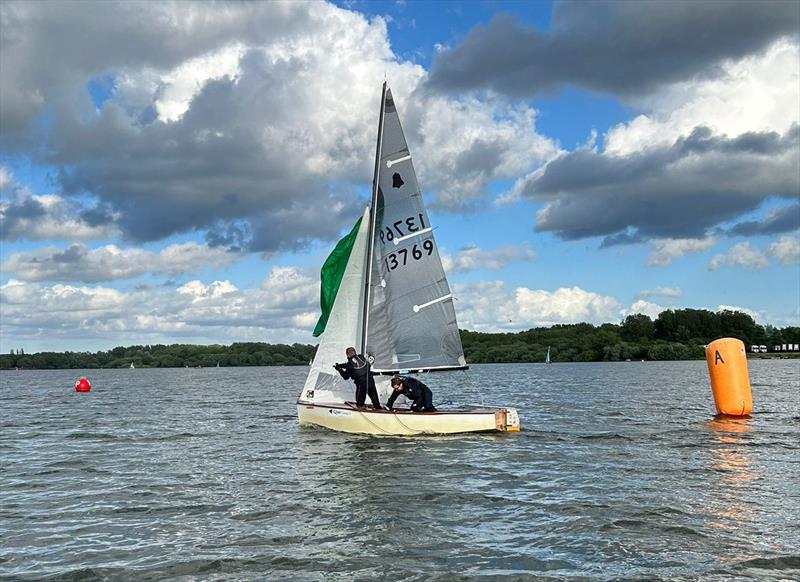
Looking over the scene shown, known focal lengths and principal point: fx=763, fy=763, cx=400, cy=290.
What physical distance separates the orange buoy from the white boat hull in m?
9.41

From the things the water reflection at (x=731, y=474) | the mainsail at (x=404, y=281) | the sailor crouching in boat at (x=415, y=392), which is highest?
the mainsail at (x=404, y=281)

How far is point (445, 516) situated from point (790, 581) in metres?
5.60

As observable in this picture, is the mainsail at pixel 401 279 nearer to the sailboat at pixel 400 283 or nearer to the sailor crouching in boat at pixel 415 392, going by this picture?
the sailboat at pixel 400 283

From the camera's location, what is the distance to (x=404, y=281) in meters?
24.2

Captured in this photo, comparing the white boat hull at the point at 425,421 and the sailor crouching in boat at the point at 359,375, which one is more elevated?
the sailor crouching in boat at the point at 359,375

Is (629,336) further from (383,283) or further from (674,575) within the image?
(674,575)

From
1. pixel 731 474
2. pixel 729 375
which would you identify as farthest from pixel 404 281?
pixel 729 375

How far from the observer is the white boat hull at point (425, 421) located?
2241cm

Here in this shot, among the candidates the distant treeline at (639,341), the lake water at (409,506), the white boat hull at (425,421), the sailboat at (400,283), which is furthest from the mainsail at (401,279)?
the distant treeline at (639,341)

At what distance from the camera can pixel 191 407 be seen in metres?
45.9

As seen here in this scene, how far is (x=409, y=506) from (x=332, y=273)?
12965mm

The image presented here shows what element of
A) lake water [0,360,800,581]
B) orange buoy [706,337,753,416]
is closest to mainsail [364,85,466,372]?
lake water [0,360,800,581]

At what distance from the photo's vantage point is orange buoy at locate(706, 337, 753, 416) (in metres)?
27.8

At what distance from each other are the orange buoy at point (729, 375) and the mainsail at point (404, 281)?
10335mm
